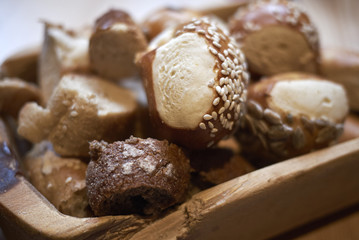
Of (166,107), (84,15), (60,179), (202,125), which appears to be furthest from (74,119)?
(84,15)

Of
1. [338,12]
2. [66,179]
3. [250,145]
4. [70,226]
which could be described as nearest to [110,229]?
[70,226]

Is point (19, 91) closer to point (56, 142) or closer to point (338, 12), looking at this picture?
point (56, 142)

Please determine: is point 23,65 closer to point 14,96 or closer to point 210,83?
point 14,96

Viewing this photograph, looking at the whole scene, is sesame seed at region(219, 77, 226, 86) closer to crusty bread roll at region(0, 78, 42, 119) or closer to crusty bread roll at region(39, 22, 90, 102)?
crusty bread roll at region(39, 22, 90, 102)

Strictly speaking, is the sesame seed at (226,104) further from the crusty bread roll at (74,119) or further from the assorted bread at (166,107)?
the crusty bread roll at (74,119)

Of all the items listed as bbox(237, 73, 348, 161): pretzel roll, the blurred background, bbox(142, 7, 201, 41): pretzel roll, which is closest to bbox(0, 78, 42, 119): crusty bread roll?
bbox(142, 7, 201, 41): pretzel roll
